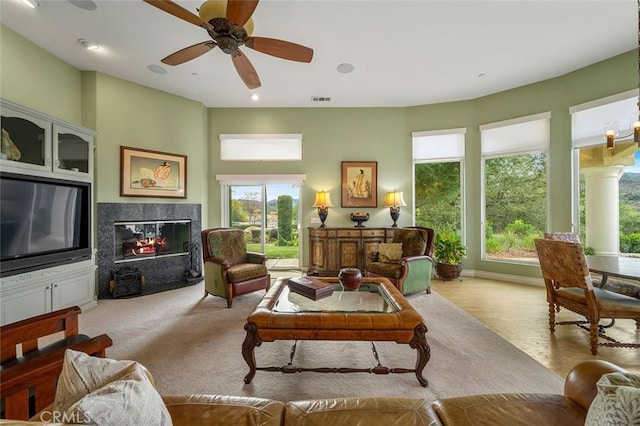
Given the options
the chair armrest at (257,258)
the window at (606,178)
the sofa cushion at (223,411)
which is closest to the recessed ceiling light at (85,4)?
the chair armrest at (257,258)

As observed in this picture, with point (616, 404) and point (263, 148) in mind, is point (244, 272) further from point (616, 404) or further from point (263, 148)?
point (616, 404)

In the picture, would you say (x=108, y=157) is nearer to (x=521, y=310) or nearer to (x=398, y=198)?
(x=398, y=198)

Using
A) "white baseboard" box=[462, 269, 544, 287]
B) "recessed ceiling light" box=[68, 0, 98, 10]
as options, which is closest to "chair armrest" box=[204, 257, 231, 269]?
"recessed ceiling light" box=[68, 0, 98, 10]

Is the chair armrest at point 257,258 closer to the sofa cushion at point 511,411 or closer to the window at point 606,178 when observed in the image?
the sofa cushion at point 511,411

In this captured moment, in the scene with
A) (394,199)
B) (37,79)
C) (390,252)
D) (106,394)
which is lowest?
(390,252)

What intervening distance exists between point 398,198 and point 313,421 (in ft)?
15.3

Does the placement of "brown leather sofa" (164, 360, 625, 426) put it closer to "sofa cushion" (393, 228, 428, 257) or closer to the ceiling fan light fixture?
the ceiling fan light fixture

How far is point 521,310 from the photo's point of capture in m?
3.43

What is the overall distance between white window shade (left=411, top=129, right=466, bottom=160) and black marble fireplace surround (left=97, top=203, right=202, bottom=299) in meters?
4.75

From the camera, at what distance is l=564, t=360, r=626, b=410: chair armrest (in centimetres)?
103

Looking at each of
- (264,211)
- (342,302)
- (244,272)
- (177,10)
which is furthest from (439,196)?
(177,10)

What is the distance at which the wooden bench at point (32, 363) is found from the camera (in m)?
1.09

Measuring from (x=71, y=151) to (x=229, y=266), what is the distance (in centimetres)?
250

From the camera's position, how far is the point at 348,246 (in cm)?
499
